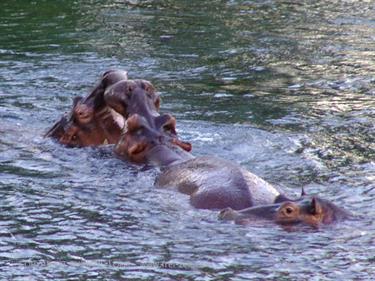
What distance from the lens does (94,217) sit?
218 inches

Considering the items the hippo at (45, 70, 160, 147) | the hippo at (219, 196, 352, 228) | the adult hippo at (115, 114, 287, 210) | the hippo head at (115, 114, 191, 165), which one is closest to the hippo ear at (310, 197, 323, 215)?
the hippo at (219, 196, 352, 228)

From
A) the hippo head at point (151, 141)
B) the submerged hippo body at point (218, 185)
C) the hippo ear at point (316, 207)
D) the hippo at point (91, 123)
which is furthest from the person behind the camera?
the hippo at point (91, 123)

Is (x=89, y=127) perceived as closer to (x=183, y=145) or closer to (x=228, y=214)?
(x=183, y=145)

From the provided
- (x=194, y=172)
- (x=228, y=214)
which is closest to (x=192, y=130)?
(x=194, y=172)

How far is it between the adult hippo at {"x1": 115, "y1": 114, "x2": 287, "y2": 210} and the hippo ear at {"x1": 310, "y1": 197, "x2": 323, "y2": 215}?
0.54 feet

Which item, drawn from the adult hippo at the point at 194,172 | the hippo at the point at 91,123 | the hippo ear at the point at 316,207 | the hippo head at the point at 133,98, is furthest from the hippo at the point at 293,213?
the hippo at the point at 91,123

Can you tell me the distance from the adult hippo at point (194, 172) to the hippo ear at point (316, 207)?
164 mm

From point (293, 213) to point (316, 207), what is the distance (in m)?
0.11

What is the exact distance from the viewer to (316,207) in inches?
201

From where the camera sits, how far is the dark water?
488 centimetres

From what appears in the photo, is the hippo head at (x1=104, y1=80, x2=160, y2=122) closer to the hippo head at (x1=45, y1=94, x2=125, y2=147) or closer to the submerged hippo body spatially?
the hippo head at (x1=45, y1=94, x2=125, y2=147)

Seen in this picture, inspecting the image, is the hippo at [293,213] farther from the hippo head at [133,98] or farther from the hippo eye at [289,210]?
the hippo head at [133,98]

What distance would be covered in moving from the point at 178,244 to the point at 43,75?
4.98 m

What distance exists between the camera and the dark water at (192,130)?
16.0 ft
